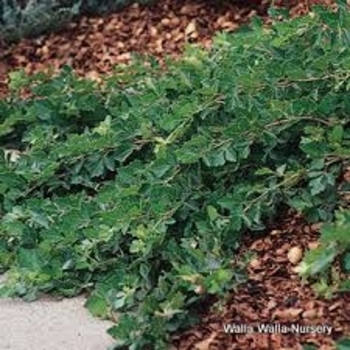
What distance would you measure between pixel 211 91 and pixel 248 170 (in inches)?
11.1

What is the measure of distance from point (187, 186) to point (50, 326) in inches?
21.8

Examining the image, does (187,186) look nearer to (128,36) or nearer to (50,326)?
(50,326)

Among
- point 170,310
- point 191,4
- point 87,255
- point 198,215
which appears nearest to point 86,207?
point 87,255

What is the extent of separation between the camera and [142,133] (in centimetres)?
306

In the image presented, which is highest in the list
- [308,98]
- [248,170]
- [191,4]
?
[308,98]

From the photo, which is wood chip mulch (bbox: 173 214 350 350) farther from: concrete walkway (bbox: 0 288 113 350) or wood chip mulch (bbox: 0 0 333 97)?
wood chip mulch (bbox: 0 0 333 97)

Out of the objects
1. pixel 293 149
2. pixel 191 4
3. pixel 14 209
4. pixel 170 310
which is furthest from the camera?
pixel 191 4

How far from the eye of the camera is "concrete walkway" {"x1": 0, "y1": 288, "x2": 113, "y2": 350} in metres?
2.49

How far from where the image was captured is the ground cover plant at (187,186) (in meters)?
2.49

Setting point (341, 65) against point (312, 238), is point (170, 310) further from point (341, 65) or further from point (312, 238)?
point (341, 65)

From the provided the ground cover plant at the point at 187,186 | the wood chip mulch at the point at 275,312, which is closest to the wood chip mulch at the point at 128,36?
the ground cover plant at the point at 187,186

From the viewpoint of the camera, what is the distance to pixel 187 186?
9.04 ft

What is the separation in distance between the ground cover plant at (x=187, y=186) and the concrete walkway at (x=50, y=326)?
1.7 inches

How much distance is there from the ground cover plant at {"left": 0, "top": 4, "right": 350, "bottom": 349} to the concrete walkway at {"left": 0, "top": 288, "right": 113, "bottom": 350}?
0.14 ft
